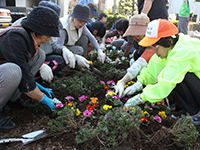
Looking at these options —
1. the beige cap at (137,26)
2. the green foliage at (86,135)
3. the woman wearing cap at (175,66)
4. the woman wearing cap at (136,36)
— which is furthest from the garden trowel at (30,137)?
the beige cap at (137,26)

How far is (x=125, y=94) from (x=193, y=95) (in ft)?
2.70

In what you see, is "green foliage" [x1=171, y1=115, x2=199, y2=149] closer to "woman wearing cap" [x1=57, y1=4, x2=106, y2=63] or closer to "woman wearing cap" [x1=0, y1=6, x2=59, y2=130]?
"woman wearing cap" [x1=0, y1=6, x2=59, y2=130]

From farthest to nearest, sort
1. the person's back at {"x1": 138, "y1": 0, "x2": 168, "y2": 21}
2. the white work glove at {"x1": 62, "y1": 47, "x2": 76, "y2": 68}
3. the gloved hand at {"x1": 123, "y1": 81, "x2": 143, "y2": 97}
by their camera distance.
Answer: the person's back at {"x1": 138, "y1": 0, "x2": 168, "y2": 21}
the white work glove at {"x1": 62, "y1": 47, "x2": 76, "y2": 68}
the gloved hand at {"x1": 123, "y1": 81, "x2": 143, "y2": 97}

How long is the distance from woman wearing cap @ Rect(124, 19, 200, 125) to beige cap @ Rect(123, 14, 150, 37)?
679mm

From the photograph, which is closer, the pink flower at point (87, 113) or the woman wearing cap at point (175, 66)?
the woman wearing cap at point (175, 66)

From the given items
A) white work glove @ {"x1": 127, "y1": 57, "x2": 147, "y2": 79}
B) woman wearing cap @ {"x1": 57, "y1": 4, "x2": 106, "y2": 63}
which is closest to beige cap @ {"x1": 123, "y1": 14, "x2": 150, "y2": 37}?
white work glove @ {"x1": 127, "y1": 57, "x2": 147, "y2": 79}

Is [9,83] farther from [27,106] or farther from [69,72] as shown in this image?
[69,72]

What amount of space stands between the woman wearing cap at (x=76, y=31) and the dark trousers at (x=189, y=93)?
1.81m

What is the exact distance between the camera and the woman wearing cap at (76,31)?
3.06m

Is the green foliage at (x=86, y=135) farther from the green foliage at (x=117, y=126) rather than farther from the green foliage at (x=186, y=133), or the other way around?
the green foliage at (x=186, y=133)

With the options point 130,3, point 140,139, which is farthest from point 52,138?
point 130,3

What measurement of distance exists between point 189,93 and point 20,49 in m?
1.78

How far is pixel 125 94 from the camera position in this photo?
8.23ft

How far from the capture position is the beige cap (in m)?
2.62
